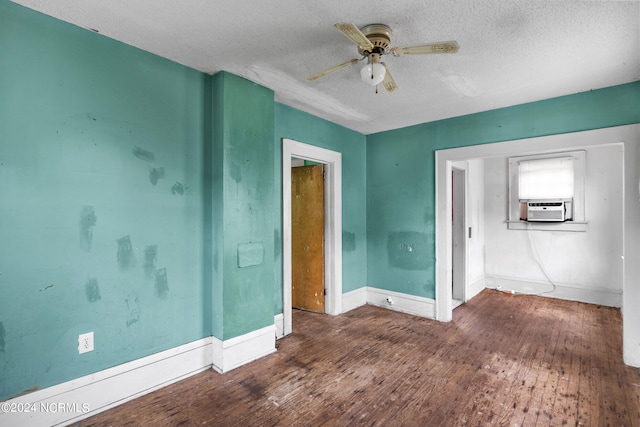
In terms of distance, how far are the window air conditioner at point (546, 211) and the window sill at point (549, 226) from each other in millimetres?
115

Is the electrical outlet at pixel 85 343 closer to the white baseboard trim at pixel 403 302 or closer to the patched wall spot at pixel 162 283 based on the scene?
the patched wall spot at pixel 162 283

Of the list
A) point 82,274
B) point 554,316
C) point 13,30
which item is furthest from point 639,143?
point 13,30

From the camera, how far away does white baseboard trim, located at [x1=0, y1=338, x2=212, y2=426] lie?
1.79 meters

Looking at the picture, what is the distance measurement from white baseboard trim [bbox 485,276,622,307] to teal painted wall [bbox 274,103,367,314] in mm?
2522

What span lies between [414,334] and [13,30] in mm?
3944

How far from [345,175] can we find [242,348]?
245 centimetres

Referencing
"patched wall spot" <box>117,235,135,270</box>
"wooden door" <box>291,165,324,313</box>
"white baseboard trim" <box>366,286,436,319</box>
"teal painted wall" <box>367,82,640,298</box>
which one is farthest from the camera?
"wooden door" <box>291,165,324,313</box>

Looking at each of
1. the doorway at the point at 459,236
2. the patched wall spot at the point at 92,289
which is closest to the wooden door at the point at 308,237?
the doorway at the point at 459,236

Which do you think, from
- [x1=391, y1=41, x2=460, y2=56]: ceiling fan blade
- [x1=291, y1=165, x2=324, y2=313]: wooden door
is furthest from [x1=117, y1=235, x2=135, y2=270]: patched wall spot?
[x1=291, y1=165, x2=324, y2=313]: wooden door

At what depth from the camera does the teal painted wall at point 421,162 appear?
115 inches

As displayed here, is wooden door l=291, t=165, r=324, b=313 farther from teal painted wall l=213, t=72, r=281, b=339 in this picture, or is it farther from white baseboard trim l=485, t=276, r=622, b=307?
white baseboard trim l=485, t=276, r=622, b=307

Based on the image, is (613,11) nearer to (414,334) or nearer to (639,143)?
(639,143)

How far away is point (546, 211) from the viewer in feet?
15.3

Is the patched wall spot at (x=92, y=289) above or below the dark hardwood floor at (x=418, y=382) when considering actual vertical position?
above
